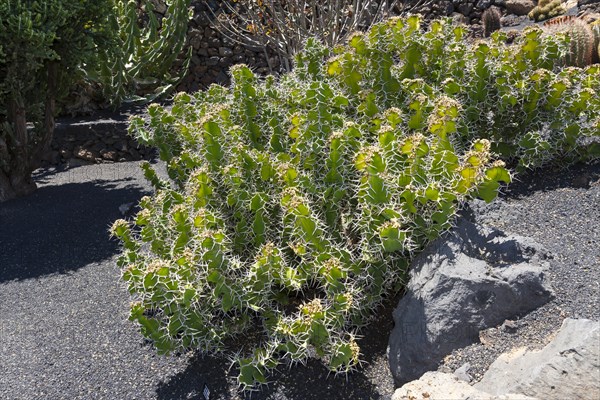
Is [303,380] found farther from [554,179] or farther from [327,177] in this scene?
[554,179]

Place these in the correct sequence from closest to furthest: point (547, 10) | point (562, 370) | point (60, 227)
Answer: point (562, 370)
point (60, 227)
point (547, 10)

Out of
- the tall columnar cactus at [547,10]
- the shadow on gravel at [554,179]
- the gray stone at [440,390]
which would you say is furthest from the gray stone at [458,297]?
the tall columnar cactus at [547,10]

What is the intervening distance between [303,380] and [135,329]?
101cm

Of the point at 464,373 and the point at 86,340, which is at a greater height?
the point at 464,373

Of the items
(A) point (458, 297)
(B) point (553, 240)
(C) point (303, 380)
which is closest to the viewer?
(A) point (458, 297)

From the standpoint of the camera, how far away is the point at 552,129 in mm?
3566

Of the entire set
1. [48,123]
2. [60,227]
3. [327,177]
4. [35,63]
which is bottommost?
[60,227]

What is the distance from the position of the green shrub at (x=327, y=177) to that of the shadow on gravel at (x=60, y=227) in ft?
2.06

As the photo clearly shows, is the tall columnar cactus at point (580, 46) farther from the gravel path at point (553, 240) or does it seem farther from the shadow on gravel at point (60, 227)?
the shadow on gravel at point (60, 227)

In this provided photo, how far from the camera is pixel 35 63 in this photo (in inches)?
197

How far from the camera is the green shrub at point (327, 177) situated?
2.66m

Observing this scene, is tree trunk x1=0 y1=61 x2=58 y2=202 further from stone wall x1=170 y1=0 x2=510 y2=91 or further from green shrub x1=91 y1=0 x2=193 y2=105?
stone wall x1=170 y1=0 x2=510 y2=91

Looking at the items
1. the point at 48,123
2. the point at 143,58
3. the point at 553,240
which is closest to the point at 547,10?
the point at 143,58

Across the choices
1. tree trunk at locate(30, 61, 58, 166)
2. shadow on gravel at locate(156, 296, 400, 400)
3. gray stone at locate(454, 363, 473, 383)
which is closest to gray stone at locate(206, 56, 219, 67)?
tree trunk at locate(30, 61, 58, 166)
